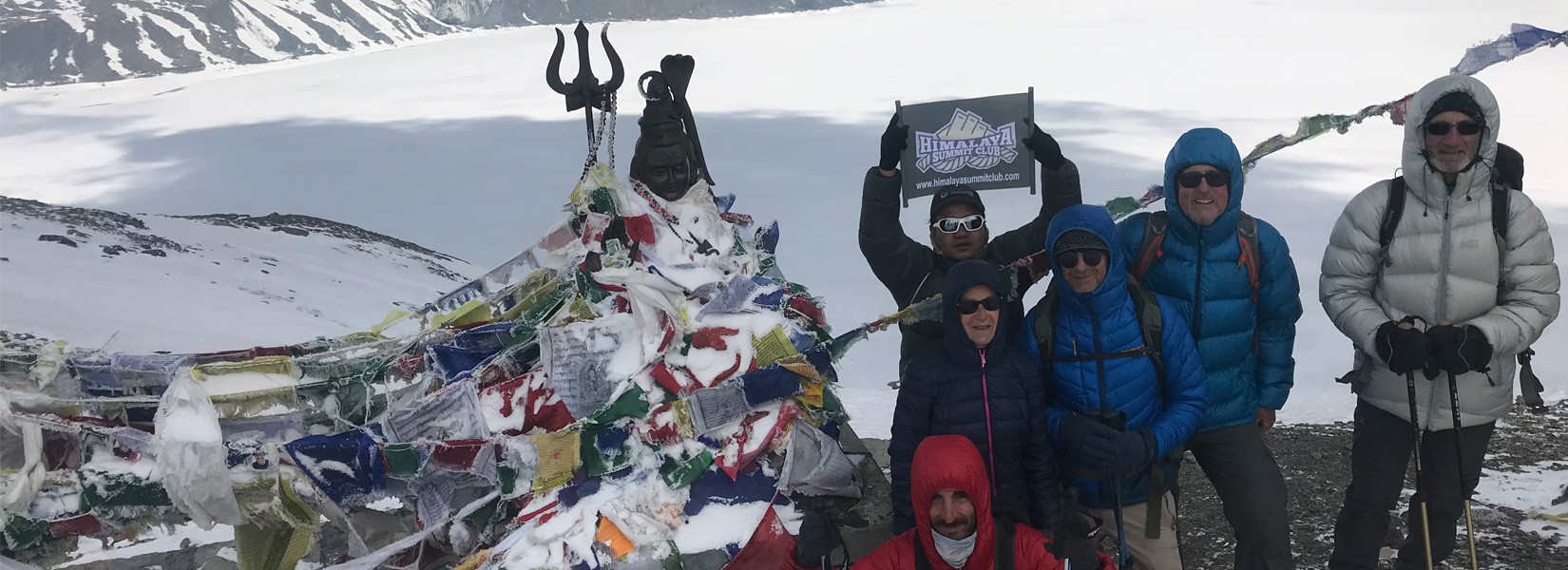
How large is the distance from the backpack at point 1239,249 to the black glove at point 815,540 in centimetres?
103

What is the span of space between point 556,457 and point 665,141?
111 cm

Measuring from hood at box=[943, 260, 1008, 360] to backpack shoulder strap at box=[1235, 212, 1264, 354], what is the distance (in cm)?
67

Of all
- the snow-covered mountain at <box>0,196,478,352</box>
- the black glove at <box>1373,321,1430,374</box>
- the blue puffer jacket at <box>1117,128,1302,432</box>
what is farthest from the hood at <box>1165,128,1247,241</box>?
the snow-covered mountain at <box>0,196,478,352</box>

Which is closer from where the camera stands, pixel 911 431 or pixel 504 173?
pixel 911 431

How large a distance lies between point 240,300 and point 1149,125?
12795mm

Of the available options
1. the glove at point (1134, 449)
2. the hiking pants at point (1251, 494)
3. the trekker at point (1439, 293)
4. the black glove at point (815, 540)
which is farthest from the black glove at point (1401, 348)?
the black glove at point (815, 540)

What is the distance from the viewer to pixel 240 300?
834 cm

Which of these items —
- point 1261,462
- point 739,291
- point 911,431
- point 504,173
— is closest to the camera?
point 911,431

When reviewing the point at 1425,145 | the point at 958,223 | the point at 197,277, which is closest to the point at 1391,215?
the point at 1425,145

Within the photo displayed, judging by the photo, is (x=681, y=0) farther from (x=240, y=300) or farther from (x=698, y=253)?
(x=698, y=253)

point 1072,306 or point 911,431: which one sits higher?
point 1072,306

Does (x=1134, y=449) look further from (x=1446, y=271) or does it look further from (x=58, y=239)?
(x=58, y=239)

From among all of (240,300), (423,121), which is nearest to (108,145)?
(423,121)

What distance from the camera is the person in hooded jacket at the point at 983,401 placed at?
7.83ft
